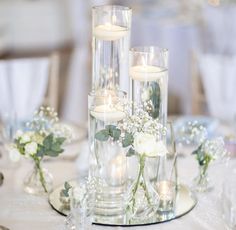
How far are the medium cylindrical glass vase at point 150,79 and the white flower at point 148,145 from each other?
15 centimetres

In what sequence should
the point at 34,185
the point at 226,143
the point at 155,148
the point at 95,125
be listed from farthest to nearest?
the point at 226,143 → the point at 34,185 → the point at 95,125 → the point at 155,148

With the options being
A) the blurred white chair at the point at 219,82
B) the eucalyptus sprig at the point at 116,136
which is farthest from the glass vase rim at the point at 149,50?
the blurred white chair at the point at 219,82

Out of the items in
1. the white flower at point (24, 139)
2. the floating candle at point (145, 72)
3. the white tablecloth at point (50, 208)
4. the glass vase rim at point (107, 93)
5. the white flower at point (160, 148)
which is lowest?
the white tablecloth at point (50, 208)

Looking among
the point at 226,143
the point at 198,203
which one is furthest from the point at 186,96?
the point at 198,203

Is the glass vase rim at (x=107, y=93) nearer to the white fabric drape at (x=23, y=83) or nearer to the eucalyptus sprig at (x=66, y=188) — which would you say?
the eucalyptus sprig at (x=66, y=188)

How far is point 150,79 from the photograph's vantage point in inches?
73.9

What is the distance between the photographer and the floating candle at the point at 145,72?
6.15 ft

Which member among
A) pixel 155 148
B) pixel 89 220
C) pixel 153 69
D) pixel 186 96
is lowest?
pixel 186 96

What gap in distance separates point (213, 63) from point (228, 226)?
1.44 metres

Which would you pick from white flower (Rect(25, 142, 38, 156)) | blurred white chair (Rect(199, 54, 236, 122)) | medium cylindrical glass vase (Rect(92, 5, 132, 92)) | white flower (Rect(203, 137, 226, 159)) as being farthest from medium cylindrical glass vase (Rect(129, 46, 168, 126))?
blurred white chair (Rect(199, 54, 236, 122))

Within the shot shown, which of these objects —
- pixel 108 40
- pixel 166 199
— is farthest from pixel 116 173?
pixel 108 40

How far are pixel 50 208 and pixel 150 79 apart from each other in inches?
17.7

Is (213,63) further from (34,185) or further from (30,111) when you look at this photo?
(34,185)

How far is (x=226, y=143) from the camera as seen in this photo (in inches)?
95.3
